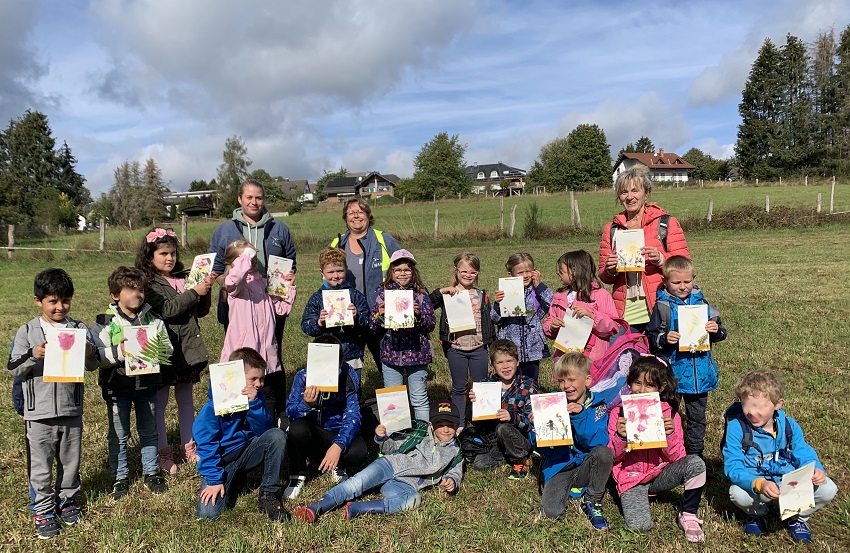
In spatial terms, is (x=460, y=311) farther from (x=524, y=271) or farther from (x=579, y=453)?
(x=579, y=453)

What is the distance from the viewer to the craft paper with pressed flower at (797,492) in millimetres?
3340

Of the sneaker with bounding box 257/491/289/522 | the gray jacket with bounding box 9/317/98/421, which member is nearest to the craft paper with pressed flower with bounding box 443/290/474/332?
the sneaker with bounding box 257/491/289/522

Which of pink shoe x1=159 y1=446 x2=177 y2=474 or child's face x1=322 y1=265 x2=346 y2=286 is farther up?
child's face x1=322 y1=265 x2=346 y2=286

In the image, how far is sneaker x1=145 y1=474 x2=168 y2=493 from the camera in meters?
4.54

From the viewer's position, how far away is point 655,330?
4574 mm

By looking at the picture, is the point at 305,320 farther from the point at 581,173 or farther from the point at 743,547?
the point at 581,173

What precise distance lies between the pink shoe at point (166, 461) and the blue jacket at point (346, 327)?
5.36 ft

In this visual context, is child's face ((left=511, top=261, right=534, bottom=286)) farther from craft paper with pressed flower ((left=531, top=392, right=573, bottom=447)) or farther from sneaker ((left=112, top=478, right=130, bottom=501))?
sneaker ((left=112, top=478, right=130, bottom=501))

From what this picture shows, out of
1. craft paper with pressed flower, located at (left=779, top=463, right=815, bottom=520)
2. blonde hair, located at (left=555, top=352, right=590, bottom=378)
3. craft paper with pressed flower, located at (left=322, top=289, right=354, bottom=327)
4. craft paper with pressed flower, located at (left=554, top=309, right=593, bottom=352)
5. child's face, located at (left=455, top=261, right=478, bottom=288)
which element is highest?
child's face, located at (left=455, top=261, right=478, bottom=288)

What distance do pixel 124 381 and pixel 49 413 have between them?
0.67 m

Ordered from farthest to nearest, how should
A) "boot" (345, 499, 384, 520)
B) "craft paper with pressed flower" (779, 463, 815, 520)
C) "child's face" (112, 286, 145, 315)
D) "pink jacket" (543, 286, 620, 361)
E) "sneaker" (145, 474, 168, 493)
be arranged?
"pink jacket" (543, 286, 620, 361) → "sneaker" (145, 474, 168, 493) → "child's face" (112, 286, 145, 315) → "boot" (345, 499, 384, 520) → "craft paper with pressed flower" (779, 463, 815, 520)

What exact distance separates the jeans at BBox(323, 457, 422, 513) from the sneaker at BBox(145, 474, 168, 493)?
1.47m

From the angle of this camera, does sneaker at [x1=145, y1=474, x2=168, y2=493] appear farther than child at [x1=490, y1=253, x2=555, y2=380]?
No

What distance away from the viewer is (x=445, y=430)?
4785mm
